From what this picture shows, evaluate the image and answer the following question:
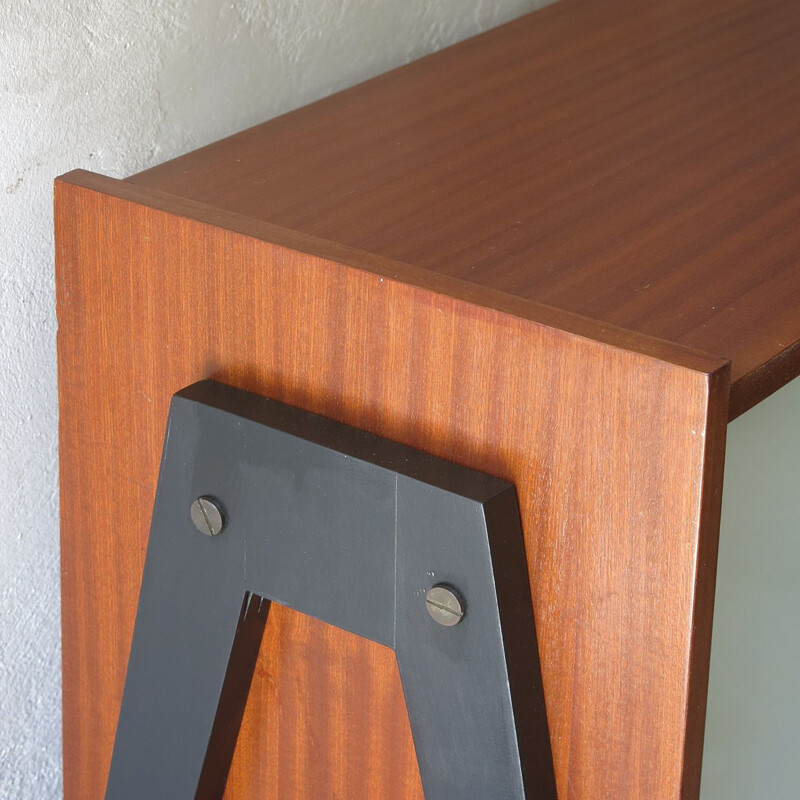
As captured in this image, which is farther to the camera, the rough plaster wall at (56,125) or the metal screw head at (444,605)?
the rough plaster wall at (56,125)

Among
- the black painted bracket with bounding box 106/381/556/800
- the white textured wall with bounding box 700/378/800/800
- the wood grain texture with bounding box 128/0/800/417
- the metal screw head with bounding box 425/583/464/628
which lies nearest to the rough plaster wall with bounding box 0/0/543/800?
the wood grain texture with bounding box 128/0/800/417

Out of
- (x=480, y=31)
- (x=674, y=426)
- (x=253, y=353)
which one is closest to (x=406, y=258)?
(x=253, y=353)

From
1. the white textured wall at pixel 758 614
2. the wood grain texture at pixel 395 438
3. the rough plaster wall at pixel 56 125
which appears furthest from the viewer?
the white textured wall at pixel 758 614

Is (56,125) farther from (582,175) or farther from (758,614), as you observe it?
(758,614)

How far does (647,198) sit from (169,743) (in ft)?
1.39

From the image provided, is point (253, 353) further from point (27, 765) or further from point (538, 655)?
point (27, 765)

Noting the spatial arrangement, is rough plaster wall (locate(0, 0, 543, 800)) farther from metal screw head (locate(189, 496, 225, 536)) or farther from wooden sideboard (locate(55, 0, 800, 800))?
metal screw head (locate(189, 496, 225, 536))

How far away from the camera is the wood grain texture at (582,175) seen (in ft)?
2.17

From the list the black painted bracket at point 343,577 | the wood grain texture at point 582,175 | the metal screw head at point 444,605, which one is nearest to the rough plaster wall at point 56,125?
the wood grain texture at point 582,175

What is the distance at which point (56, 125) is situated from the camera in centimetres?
78

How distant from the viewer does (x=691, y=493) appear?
548mm

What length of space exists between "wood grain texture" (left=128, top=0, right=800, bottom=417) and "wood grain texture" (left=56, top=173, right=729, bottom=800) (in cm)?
6

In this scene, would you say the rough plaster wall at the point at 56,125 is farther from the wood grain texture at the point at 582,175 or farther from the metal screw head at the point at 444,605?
the metal screw head at the point at 444,605

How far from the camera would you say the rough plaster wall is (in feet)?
2.53
